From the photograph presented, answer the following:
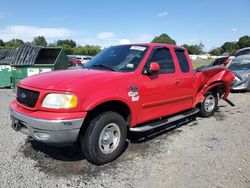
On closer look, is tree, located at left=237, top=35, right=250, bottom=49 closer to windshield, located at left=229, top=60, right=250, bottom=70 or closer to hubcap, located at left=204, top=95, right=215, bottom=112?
windshield, located at left=229, top=60, right=250, bottom=70

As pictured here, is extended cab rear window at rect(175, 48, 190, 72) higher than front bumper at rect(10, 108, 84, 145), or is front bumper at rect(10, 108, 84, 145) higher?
extended cab rear window at rect(175, 48, 190, 72)

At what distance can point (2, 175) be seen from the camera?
3.65m

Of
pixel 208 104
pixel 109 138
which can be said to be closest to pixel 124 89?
pixel 109 138

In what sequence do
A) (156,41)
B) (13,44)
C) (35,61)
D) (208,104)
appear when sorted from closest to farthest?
(208,104) < (35,61) < (13,44) < (156,41)

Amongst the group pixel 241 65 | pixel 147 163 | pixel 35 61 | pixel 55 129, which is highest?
pixel 35 61

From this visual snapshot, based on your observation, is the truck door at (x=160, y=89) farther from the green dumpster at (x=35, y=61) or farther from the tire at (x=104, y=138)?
the green dumpster at (x=35, y=61)

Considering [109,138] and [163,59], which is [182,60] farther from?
[109,138]

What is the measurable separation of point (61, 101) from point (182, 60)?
3.16 meters

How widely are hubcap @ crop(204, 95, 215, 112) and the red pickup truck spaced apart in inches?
50.7

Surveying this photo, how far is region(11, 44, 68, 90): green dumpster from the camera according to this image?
1021 centimetres

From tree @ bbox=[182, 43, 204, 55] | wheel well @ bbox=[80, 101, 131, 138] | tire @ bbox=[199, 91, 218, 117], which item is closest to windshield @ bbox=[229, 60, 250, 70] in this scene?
tire @ bbox=[199, 91, 218, 117]

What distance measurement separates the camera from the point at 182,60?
5688 millimetres

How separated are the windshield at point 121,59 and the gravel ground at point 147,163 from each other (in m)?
1.51

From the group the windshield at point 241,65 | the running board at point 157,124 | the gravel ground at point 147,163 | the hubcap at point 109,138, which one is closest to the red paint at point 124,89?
the running board at point 157,124
